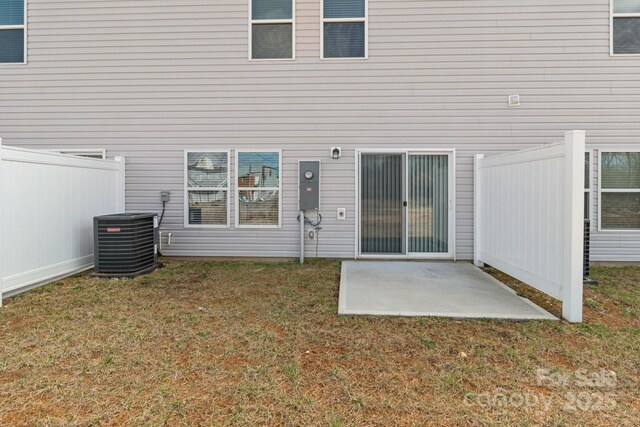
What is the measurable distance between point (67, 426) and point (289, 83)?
593cm

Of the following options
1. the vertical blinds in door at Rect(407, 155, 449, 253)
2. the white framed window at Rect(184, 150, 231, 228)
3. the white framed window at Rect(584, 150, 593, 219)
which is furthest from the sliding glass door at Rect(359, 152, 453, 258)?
the white framed window at Rect(184, 150, 231, 228)

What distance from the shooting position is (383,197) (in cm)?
660

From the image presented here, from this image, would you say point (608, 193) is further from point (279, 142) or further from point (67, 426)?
point (67, 426)

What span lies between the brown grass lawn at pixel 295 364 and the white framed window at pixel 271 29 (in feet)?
15.4

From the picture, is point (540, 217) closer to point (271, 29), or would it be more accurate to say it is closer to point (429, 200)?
point (429, 200)

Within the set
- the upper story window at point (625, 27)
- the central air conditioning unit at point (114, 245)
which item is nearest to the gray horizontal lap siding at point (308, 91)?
the upper story window at point (625, 27)

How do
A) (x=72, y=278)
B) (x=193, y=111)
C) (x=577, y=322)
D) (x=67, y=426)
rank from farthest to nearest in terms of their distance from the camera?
(x=193, y=111) < (x=72, y=278) < (x=577, y=322) < (x=67, y=426)

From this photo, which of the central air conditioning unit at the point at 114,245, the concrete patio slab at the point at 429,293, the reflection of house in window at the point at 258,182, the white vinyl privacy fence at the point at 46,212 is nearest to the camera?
the concrete patio slab at the point at 429,293

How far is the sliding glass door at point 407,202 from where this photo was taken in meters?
6.54

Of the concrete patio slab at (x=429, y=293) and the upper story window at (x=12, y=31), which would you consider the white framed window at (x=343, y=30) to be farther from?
the upper story window at (x=12, y=31)

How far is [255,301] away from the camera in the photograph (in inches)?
168

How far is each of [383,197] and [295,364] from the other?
4.38 meters

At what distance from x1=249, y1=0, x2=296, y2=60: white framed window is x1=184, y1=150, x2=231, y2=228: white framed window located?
7.07 ft

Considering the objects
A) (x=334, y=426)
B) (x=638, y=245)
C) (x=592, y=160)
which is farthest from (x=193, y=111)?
(x=638, y=245)
